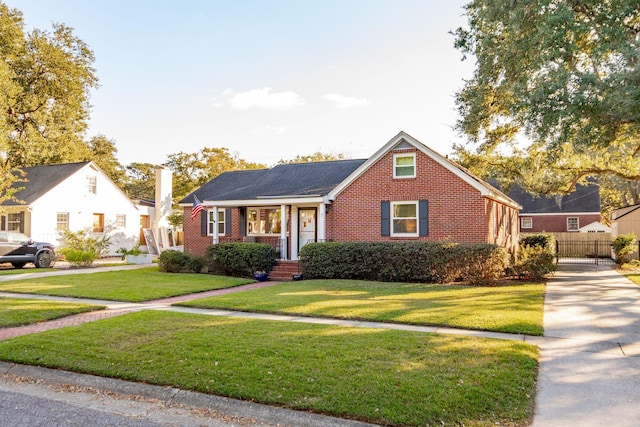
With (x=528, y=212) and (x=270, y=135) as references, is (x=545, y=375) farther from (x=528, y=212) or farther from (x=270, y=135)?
(x=528, y=212)

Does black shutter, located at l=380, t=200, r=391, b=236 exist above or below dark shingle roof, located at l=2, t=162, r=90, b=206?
below

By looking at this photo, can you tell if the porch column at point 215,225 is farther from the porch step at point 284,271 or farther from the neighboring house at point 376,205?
the porch step at point 284,271

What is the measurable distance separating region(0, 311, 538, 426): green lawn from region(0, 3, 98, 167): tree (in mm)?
29099

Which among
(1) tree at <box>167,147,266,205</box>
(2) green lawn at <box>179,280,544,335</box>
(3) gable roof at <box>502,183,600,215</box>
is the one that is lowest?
(2) green lawn at <box>179,280,544,335</box>

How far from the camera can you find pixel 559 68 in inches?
449

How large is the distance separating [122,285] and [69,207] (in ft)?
54.9

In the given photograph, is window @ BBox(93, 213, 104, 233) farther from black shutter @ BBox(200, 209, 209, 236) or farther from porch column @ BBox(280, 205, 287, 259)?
porch column @ BBox(280, 205, 287, 259)

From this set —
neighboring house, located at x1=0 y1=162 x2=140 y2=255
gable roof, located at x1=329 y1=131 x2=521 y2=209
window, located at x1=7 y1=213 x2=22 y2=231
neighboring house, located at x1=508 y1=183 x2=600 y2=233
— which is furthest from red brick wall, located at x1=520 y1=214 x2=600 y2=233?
window, located at x1=7 y1=213 x2=22 y2=231

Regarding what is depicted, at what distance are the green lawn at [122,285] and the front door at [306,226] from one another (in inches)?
149

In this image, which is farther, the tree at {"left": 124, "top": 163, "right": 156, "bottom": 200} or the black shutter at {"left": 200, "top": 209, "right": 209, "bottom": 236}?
the tree at {"left": 124, "top": 163, "right": 156, "bottom": 200}

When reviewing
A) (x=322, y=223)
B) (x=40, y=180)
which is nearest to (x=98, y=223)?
(x=40, y=180)

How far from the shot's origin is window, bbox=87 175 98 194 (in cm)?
2859

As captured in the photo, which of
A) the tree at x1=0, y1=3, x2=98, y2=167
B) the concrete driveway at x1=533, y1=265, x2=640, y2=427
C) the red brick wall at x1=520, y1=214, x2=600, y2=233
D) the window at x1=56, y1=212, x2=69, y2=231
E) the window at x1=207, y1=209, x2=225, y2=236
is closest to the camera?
the concrete driveway at x1=533, y1=265, x2=640, y2=427

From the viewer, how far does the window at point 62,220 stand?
26.6 metres
